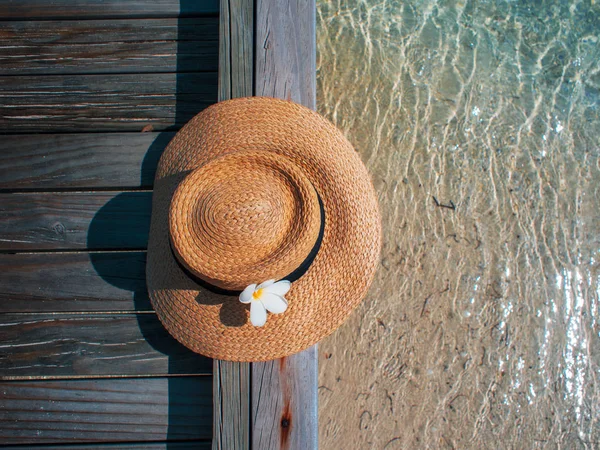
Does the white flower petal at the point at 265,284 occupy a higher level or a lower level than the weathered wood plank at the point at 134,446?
higher

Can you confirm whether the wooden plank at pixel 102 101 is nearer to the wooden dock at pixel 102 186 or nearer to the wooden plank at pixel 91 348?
the wooden dock at pixel 102 186

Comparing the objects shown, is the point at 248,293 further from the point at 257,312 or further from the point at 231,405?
the point at 231,405

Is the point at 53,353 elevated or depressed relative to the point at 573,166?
depressed

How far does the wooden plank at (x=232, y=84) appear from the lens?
1.42 meters

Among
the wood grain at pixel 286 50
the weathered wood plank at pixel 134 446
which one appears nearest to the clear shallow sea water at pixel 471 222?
the weathered wood plank at pixel 134 446

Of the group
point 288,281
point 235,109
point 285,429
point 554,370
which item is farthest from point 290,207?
point 554,370

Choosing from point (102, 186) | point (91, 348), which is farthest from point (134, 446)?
point (102, 186)

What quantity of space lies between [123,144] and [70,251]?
1.47 feet

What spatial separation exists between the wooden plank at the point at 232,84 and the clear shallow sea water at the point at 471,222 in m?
0.75

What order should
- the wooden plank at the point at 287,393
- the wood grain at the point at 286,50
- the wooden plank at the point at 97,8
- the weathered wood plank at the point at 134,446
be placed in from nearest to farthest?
the wooden plank at the point at 287,393 → the wood grain at the point at 286,50 → the weathered wood plank at the point at 134,446 → the wooden plank at the point at 97,8

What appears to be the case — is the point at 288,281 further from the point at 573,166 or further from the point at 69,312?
the point at 573,166

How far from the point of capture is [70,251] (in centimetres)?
175

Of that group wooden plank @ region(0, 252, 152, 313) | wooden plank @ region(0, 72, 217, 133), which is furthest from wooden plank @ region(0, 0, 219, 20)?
wooden plank @ region(0, 252, 152, 313)

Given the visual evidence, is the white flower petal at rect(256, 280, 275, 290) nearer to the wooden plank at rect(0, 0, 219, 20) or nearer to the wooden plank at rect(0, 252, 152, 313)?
the wooden plank at rect(0, 252, 152, 313)
